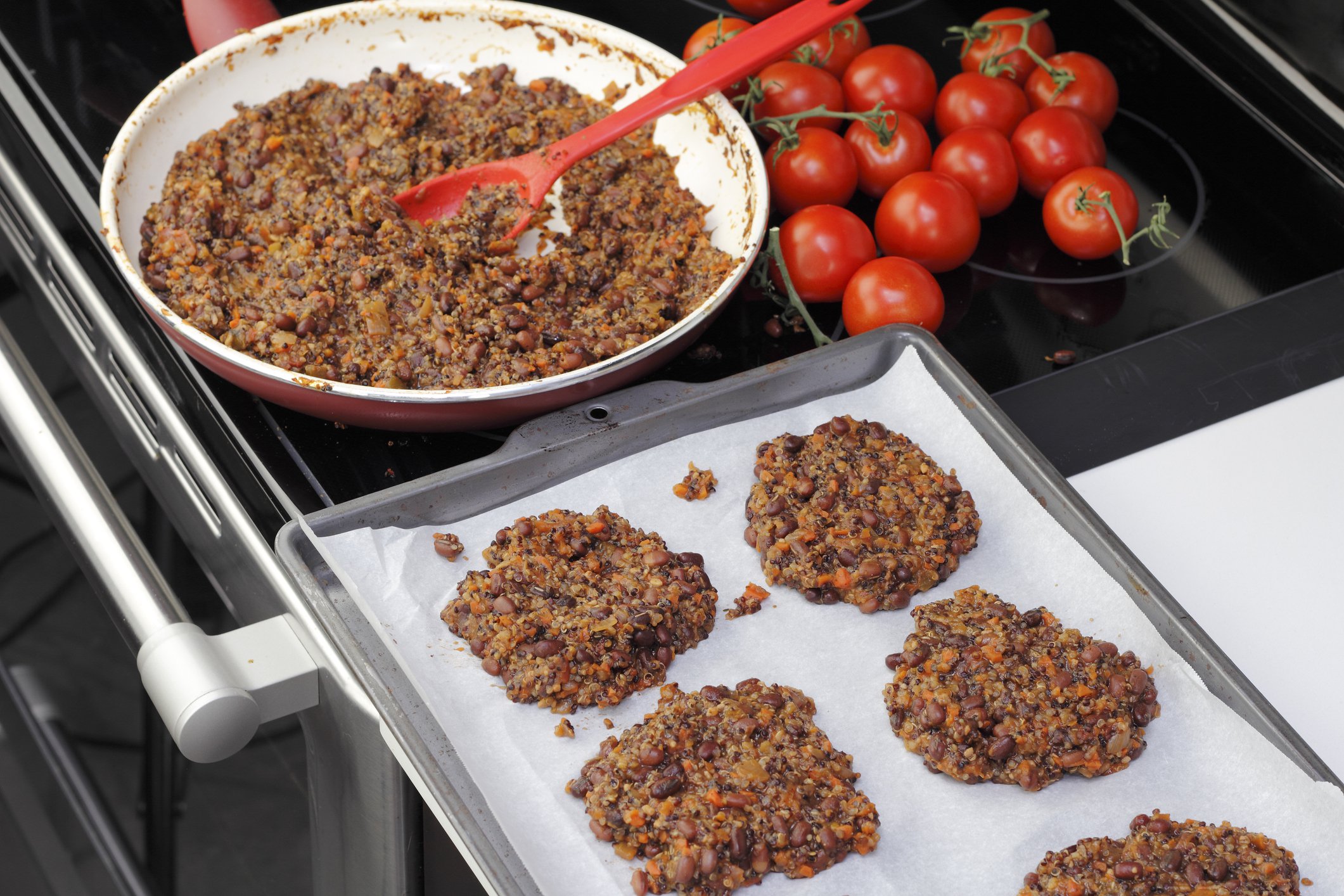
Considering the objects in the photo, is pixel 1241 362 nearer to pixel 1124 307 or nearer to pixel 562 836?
pixel 1124 307

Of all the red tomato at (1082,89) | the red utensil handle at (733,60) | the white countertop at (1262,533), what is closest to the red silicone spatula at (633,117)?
the red utensil handle at (733,60)

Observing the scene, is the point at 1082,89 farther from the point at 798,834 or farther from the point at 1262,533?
the point at 798,834

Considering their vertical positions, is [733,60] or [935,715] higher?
[733,60]

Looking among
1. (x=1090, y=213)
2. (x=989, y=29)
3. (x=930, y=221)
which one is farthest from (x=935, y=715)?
(x=989, y=29)

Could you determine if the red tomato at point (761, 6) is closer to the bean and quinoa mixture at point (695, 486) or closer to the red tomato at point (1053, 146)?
the red tomato at point (1053, 146)

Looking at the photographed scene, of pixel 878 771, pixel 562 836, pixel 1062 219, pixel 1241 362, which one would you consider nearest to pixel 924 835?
pixel 878 771

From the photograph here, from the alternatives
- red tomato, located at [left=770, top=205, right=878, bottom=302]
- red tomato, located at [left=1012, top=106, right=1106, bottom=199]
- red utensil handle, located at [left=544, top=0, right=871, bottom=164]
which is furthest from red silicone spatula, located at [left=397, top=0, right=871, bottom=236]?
red tomato, located at [left=1012, top=106, right=1106, bottom=199]
